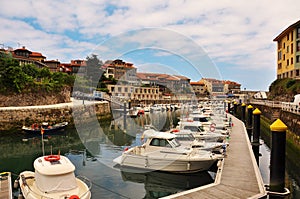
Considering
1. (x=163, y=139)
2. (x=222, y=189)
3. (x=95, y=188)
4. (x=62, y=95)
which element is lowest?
(x=95, y=188)

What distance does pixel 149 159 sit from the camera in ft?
39.3

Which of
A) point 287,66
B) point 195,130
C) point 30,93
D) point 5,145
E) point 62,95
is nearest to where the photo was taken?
point 195,130

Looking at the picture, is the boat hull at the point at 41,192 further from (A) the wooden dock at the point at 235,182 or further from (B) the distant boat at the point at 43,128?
(B) the distant boat at the point at 43,128

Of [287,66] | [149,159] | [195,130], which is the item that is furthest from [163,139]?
[287,66]

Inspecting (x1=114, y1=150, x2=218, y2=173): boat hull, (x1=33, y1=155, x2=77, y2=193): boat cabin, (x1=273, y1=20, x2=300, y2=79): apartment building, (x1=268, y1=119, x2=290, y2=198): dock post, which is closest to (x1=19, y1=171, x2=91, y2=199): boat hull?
(x1=33, y1=155, x2=77, y2=193): boat cabin

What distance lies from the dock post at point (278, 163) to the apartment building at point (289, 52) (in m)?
33.9

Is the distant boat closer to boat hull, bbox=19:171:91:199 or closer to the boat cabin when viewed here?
boat hull, bbox=19:171:91:199

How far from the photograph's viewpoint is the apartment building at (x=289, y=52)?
39.3 metres

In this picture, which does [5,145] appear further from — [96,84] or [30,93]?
[96,84]

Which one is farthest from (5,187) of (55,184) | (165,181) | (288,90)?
(288,90)

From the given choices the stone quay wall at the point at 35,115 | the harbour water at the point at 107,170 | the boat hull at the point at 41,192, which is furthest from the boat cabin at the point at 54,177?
the stone quay wall at the point at 35,115

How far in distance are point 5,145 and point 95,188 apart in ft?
42.4

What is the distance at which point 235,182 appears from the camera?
8.94 m

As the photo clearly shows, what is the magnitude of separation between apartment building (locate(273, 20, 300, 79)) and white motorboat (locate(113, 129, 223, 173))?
32588 millimetres
